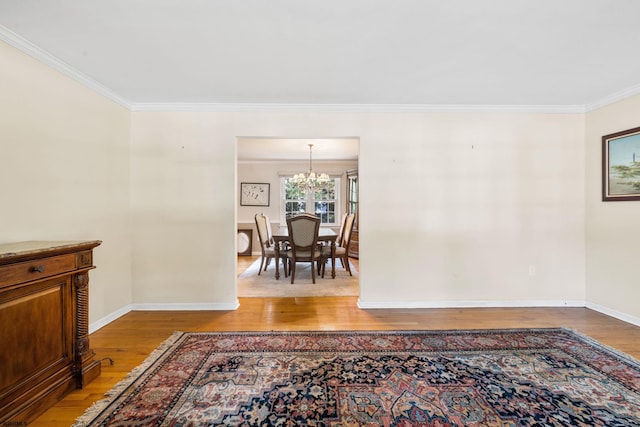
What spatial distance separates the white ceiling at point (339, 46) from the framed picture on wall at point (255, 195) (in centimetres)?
417

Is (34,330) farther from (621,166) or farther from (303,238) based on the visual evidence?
(621,166)

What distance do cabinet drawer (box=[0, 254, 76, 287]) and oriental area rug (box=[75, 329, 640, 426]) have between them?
812 mm

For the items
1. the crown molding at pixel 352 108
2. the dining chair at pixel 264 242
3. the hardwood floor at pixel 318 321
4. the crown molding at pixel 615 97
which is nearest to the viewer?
the hardwood floor at pixel 318 321

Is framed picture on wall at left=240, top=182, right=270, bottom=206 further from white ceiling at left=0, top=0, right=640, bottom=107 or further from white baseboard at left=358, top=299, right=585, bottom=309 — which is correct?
white baseboard at left=358, top=299, right=585, bottom=309

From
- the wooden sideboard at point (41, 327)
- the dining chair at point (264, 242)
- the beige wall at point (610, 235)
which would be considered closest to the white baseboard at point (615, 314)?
the beige wall at point (610, 235)

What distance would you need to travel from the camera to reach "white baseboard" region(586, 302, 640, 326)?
2.74m

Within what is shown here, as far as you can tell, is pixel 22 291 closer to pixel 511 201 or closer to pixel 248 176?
pixel 511 201

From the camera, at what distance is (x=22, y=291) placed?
59.3 inches

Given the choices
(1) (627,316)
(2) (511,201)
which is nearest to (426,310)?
(2) (511,201)

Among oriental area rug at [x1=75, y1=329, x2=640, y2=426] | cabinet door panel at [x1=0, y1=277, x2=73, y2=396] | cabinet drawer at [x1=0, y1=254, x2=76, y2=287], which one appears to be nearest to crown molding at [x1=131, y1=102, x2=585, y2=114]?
cabinet drawer at [x1=0, y1=254, x2=76, y2=287]

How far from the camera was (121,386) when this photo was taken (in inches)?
70.8

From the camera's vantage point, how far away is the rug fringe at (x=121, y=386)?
60.0 inches

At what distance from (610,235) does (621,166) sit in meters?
0.72

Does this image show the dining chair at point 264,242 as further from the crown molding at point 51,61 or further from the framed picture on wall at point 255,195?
the crown molding at point 51,61
